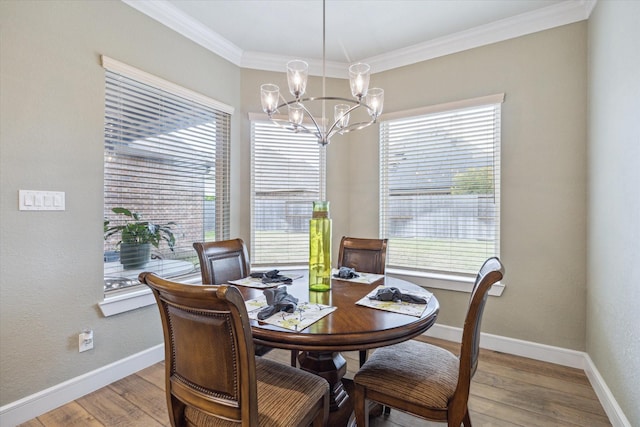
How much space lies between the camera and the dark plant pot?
7.73 ft

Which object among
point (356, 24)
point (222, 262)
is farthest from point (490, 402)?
point (356, 24)

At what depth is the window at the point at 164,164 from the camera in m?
2.29

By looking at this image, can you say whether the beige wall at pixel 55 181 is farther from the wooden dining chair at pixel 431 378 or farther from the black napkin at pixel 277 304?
the wooden dining chair at pixel 431 378

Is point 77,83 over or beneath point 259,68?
beneath

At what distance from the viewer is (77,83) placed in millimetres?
2043

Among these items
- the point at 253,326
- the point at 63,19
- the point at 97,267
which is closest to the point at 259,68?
the point at 63,19

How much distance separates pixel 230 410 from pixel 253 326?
0.30m

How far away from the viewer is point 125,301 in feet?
7.54

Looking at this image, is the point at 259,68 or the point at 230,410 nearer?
the point at 230,410

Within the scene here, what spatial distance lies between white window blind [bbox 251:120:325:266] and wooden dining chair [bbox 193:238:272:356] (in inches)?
39.1

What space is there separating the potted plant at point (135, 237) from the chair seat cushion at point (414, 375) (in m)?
1.90

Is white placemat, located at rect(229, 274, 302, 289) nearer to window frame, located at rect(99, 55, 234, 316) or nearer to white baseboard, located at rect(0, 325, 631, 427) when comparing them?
window frame, located at rect(99, 55, 234, 316)

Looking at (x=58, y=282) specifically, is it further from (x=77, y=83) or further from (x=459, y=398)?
(x=459, y=398)

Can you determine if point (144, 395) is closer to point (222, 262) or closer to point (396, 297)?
point (222, 262)
